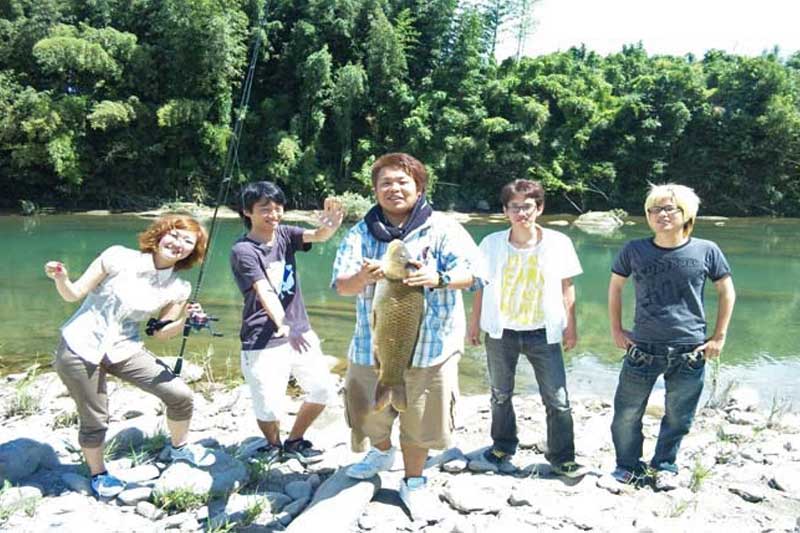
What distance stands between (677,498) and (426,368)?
1749mm

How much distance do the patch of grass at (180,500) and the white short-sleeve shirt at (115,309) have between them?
816 mm

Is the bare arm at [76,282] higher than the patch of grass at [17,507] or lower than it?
higher

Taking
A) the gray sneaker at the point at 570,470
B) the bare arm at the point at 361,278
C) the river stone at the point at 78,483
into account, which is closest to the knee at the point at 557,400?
the gray sneaker at the point at 570,470

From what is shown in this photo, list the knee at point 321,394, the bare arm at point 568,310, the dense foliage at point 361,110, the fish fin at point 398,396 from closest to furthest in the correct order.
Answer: the fish fin at point 398,396 < the bare arm at point 568,310 < the knee at point 321,394 < the dense foliage at point 361,110

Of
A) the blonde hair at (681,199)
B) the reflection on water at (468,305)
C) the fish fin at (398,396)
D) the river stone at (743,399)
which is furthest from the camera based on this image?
the reflection on water at (468,305)

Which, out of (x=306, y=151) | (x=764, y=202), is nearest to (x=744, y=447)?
(x=306, y=151)

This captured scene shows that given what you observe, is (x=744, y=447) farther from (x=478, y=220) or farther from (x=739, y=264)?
(x=478, y=220)

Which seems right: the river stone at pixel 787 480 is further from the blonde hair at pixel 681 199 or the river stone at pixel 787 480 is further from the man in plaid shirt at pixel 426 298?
the man in plaid shirt at pixel 426 298

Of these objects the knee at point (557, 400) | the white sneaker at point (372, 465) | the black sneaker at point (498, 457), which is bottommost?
the black sneaker at point (498, 457)

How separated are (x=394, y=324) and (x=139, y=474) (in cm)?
207

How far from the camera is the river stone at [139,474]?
3770 mm

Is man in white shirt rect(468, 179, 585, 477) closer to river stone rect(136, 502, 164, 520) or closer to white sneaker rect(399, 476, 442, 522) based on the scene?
white sneaker rect(399, 476, 442, 522)

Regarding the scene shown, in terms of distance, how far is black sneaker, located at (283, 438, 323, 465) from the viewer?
414cm

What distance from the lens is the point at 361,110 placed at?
119 feet
